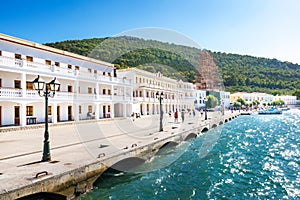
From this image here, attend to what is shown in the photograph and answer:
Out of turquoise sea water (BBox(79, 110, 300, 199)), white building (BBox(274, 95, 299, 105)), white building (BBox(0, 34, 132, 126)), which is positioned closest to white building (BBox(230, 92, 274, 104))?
white building (BBox(274, 95, 299, 105))

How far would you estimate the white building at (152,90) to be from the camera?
42.1 meters

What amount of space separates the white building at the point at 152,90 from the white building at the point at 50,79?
4.34 m

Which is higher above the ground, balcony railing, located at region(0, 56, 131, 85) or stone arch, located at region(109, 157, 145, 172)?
balcony railing, located at region(0, 56, 131, 85)

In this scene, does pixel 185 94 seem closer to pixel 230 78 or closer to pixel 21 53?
pixel 21 53

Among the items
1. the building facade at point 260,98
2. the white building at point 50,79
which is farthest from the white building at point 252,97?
the white building at point 50,79

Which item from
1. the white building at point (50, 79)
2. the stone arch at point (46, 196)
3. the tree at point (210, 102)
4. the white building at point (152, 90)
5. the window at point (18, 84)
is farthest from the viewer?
the tree at point (210, 102)

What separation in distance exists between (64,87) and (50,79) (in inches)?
116

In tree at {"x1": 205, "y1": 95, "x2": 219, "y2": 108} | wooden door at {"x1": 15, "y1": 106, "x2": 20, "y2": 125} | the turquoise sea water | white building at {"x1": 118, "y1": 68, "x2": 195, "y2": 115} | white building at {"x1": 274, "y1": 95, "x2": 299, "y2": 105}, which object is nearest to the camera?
the turquoise sea water

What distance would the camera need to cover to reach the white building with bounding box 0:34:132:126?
20.9 m

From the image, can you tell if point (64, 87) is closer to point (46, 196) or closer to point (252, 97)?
point (46, 196)

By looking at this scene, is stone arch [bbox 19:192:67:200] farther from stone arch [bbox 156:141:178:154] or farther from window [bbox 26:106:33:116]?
window [bbox 26:106:33:116]

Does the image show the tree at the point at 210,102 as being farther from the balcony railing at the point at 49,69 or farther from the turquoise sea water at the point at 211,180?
the turquoise sea water at the point at 211,180

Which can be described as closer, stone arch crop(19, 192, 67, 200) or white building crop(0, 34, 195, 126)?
stone arch crop(19, 192, 67, 200)

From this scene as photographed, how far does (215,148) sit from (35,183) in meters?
14.1
